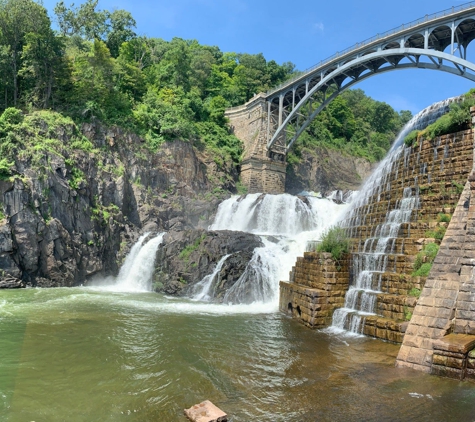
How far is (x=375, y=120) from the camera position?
55312mm

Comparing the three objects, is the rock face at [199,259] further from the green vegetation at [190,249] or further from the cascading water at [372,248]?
the cascading water at [372,248]

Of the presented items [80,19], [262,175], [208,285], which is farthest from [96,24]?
[208,285]

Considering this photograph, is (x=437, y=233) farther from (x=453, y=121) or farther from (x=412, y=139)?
(x=412, y=139)

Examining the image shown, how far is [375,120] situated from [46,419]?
57.5 meters

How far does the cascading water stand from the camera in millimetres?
9594

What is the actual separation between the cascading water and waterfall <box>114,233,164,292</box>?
10.1 metres

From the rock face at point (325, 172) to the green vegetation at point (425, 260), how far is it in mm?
26277

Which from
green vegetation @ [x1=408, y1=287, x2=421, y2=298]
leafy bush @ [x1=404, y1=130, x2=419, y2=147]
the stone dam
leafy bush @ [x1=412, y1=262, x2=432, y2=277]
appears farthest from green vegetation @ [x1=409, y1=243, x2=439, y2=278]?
leafy bush @ [x1=404, y1=130, x2=419, y2=147]

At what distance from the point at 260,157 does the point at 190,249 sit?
52.3ft

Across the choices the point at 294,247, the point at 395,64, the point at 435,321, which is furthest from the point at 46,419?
the point at 395,64

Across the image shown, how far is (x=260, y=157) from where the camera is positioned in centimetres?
3234

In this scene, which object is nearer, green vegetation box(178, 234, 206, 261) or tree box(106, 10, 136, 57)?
green vegetation box(178, 234, 206, 261)

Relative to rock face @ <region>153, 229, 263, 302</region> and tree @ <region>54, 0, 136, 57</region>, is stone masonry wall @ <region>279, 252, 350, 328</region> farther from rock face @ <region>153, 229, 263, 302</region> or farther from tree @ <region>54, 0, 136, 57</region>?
tree @ <region>54, 0, 136, 57</region>

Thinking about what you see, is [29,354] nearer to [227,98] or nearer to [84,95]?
[84,95]
